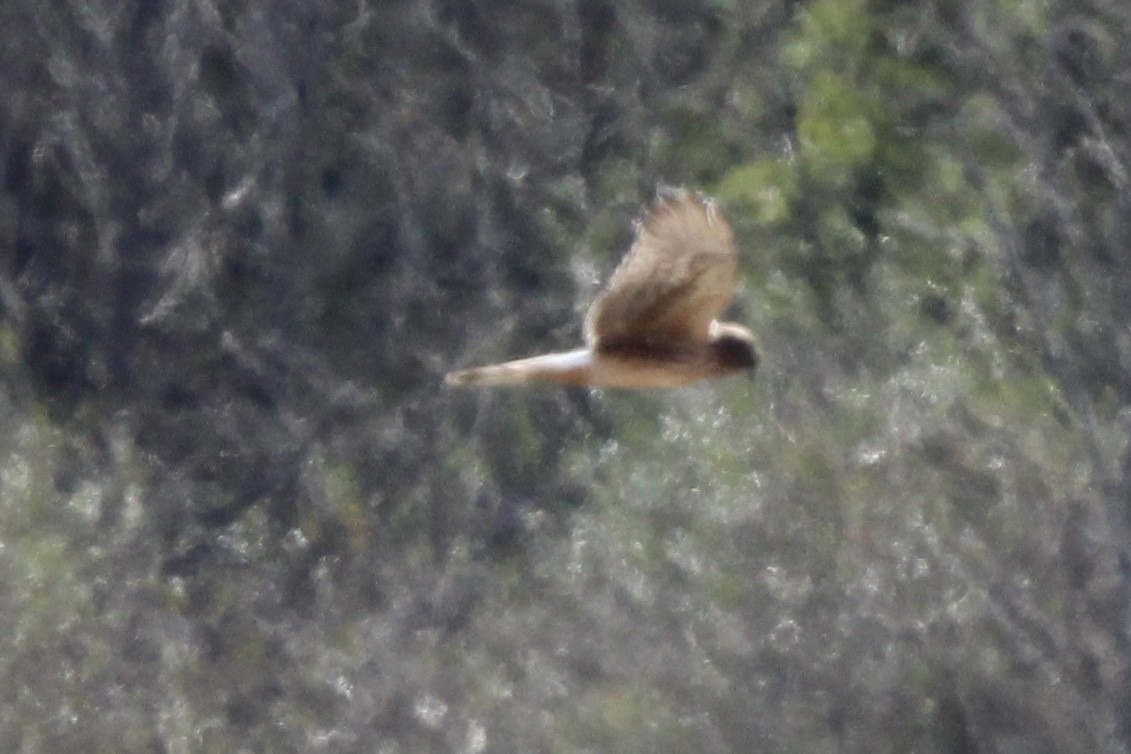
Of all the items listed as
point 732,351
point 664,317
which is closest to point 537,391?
point 732,351

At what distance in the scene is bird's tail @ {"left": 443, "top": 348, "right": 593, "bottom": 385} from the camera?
4.33 meters

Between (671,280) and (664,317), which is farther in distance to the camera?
(664,317)

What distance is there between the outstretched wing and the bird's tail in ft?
0.16

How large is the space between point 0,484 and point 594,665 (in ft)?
7.32

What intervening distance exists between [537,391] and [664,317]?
362 cm

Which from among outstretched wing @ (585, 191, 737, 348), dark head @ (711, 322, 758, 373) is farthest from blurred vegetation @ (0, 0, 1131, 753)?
Answer: outstretched wing @ (585, 191, 737, 348)

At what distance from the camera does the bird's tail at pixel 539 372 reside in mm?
4332

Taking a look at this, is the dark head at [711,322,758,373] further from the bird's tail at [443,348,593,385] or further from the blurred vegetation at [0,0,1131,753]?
the blurred vegetation at [0,0,1131,753]

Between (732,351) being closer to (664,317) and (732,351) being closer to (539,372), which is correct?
(664,317)

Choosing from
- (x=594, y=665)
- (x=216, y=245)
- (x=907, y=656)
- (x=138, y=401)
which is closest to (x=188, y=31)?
(x=216, y=245)

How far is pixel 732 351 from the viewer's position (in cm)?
452

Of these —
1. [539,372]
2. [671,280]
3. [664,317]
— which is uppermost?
[671,280]

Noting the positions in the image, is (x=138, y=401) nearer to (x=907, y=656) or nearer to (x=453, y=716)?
(x=453, y=716)

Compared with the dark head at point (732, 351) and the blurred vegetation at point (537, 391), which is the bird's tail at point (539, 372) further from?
the blurred vegetation at point (537, 391)
